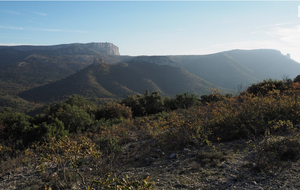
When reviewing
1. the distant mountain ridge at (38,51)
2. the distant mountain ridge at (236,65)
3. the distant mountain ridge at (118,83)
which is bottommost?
the distant mountain ridge at (118,83)

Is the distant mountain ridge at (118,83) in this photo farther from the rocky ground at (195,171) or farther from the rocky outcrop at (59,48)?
the rocky outcrop at (59,48)

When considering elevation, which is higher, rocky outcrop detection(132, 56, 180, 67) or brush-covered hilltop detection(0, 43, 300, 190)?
rocky outcrop detection(132, 56, 180, 67)

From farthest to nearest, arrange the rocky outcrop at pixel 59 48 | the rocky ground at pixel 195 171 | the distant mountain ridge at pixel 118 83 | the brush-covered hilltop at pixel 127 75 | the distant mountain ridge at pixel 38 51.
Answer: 1. the rocky outcrop at pixel 59 48
2. the distant mountain ridge at pixel 38 51
3. the brush-covered hilltop at pixel 127 75
4. the distant mountain ridge at pixel 118 83
5. the rocky ground at pixel 195 171

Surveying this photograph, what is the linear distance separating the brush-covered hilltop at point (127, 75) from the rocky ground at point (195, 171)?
134 ft

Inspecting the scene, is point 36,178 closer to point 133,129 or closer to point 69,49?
point 133,129

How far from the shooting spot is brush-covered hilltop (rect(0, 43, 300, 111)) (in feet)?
190

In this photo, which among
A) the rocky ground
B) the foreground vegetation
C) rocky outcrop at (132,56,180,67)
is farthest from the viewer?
rocky outcrop at (132,56,180,67)

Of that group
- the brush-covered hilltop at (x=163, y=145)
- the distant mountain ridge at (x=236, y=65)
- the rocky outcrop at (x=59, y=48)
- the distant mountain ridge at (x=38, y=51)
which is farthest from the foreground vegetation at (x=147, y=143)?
the rocky outcrop at (x=59, y=48)

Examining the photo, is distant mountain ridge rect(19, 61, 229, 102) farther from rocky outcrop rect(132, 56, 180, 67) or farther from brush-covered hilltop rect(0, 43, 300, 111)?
rocky outcrop rect(132, 56, 180, 67)

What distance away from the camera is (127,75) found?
235 ft

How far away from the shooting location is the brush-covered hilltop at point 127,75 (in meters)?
58.1

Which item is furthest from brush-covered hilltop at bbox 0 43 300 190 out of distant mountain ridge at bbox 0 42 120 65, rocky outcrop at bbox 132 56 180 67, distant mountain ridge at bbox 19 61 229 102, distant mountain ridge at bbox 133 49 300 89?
distant mountain ridge at bbox 0 42 120 65

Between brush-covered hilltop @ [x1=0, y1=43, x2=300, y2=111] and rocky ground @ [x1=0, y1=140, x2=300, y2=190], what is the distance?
40.8 metres

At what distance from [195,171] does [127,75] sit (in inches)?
2695
